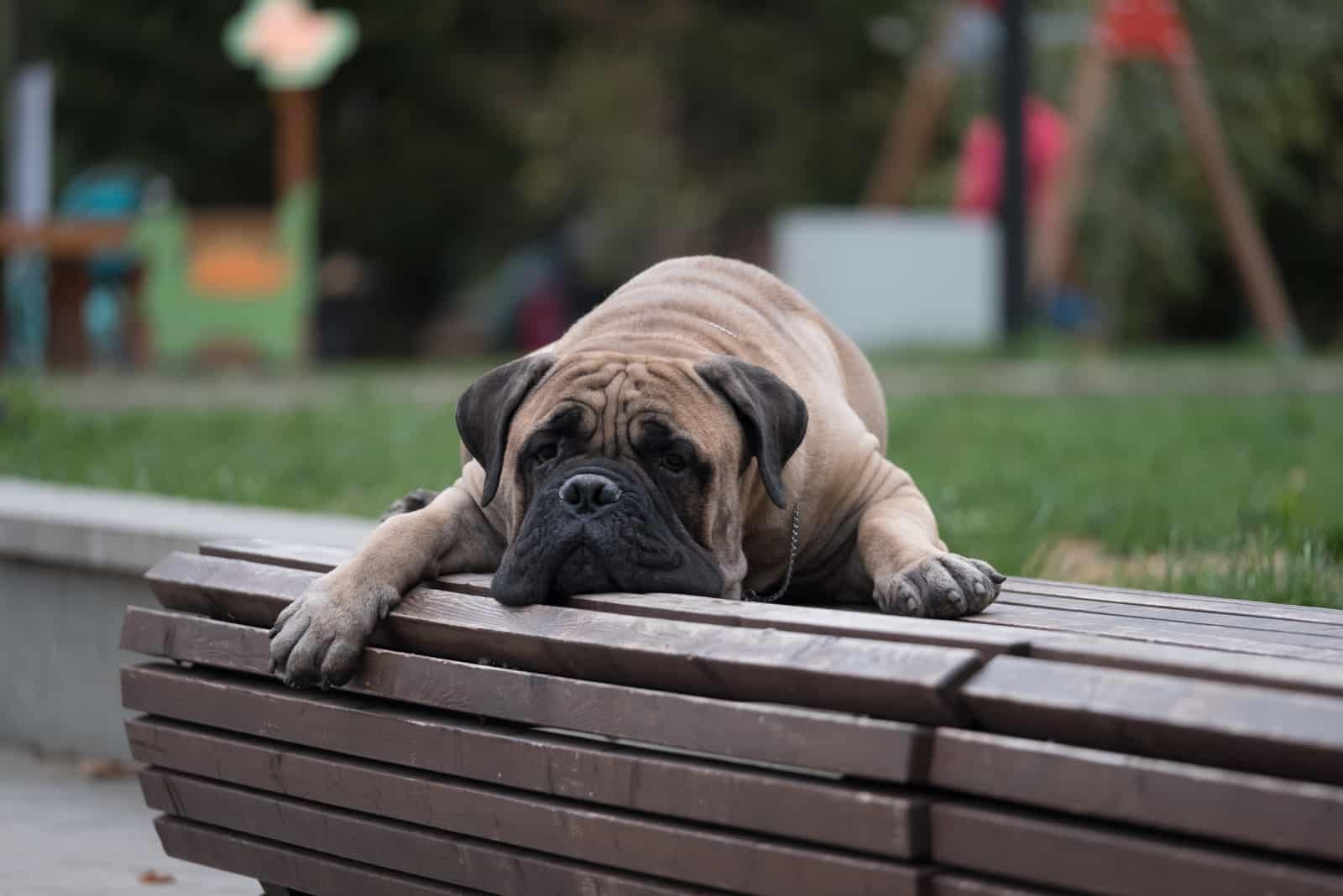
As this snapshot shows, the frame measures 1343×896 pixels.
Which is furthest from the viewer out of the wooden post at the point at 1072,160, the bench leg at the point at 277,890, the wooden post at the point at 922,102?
the wooden post at the point at 922,102

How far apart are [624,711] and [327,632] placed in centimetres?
75

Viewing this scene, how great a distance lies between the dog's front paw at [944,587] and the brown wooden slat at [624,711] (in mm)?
660

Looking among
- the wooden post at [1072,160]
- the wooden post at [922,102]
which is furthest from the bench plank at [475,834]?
the wooden post at [922,102]

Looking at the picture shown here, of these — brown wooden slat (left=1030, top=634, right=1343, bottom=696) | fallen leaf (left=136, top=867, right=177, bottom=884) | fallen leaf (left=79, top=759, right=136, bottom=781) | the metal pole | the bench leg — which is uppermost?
the metal pole

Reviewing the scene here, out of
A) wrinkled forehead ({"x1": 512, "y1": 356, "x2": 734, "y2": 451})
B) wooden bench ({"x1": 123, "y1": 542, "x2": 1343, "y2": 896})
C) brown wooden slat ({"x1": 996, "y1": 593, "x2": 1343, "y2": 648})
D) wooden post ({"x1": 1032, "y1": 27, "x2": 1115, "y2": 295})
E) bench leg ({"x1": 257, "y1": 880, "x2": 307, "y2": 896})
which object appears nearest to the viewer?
wooden bench ({"x1": 123, "y1": 542, "x2": 1343, "y2": 896})

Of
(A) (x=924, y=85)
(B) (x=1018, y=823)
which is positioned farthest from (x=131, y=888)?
(A) (x=924, y=85)

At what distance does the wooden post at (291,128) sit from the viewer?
2081 centimetres

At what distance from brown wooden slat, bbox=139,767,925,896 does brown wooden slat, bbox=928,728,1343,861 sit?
18cm

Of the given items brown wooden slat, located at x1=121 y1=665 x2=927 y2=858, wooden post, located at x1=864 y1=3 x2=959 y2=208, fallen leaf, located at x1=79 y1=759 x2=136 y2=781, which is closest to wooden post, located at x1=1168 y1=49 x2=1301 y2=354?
wooden post, located at x1=864 y1=3 x2=959 y2=208

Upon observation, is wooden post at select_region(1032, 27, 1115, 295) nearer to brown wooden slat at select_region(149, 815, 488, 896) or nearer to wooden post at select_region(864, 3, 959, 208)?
wooden post at select_region(864, 3, 959, 208)

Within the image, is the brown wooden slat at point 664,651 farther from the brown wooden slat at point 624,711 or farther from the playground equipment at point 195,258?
the playground equipment at point 195,258

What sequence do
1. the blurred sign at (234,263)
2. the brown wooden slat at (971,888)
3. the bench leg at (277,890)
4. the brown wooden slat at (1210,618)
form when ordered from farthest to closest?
the blurred sign at (234,263)
the bench leg at (277,890)
the brown wooden slat at (1210,618)
the brown wooden slat at (971,888)

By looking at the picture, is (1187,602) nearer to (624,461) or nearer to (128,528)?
(624,461)

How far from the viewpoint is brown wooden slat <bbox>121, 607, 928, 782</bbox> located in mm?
2738
